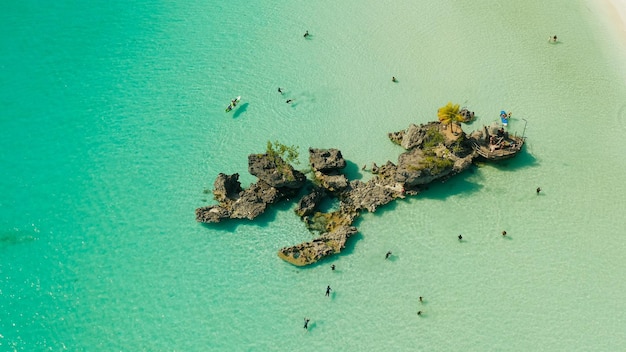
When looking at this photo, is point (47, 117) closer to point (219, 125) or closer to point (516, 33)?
point (219, 125)

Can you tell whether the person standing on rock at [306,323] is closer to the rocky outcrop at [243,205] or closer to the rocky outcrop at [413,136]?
the rocky outcrop at [243,205]

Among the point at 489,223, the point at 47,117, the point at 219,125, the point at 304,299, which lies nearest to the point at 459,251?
the point at 489,223

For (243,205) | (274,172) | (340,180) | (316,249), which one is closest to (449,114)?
(340,180)

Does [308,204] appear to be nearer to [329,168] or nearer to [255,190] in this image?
[329,168]

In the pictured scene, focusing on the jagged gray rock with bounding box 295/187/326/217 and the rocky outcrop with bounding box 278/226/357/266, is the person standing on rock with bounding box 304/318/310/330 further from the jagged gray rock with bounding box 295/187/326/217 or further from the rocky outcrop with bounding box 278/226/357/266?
the jagged gray rock with bounding box 295/187/326/217

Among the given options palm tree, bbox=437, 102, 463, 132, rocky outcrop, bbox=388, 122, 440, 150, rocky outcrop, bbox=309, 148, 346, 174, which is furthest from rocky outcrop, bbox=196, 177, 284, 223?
palm tree, bbox=437, 102, 463, 132

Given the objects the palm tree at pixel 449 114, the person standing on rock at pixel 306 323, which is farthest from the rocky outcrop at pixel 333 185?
the person standing on rock at pixel 306 323
